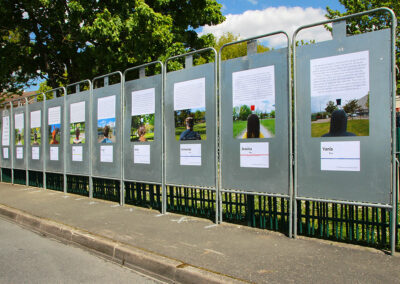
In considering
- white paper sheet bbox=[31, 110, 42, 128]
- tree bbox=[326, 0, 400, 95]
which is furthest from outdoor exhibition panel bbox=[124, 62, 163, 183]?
tree bbox=[326, 0, 400, 95]

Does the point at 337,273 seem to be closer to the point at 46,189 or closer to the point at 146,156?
the point at 146,156

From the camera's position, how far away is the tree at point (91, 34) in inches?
512

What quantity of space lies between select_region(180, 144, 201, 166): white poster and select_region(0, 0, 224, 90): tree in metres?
7.79

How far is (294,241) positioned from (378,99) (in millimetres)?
2153

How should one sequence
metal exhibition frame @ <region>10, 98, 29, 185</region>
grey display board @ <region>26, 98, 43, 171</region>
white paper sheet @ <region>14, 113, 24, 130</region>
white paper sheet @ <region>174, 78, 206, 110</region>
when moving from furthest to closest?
1. white paper sheet @ <region>14, 113, 24, 130</region>
2. metal exhibition frame @ <region>10, 98, 29, 185</region>
3. grey display board @ <region>26, 98, 43, 171</region>
4. white paper sheet @ <region>174, 78, 206, 110</region>

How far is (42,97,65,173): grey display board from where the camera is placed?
9758 mm

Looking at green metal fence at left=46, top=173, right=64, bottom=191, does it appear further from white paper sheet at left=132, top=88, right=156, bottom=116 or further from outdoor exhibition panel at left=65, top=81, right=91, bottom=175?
white paper sheet at left=132, top=88, right=156, bottom=116

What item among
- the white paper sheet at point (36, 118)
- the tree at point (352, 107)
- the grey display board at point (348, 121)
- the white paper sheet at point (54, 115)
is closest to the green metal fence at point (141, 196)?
the white paper sheet at point (54, 115)

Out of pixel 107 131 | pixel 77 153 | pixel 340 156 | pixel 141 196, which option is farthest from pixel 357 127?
pixel 77 153

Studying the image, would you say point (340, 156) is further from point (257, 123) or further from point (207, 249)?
point (207, 249)

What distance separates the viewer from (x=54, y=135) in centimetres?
1008

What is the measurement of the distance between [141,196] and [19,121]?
6591 mm

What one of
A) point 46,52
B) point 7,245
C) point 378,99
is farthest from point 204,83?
point 46,52

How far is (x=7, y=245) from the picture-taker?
5473 millimetres
